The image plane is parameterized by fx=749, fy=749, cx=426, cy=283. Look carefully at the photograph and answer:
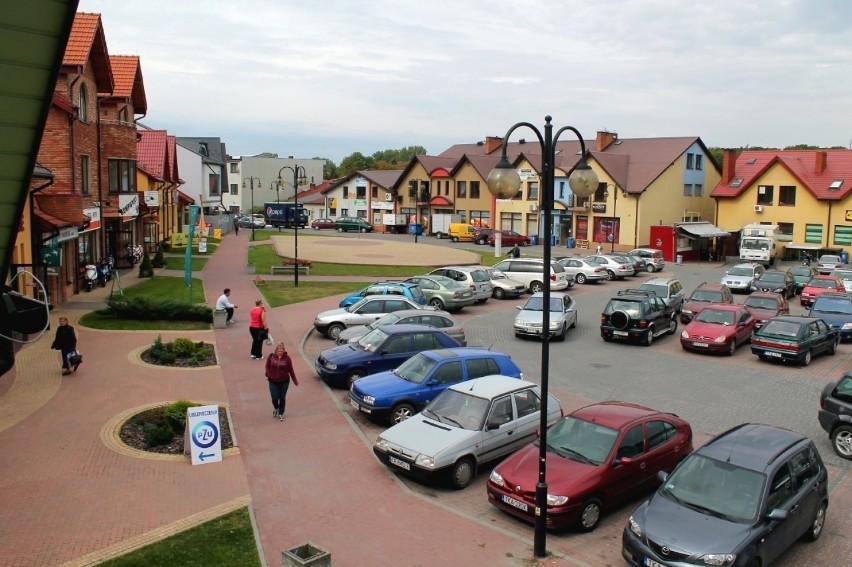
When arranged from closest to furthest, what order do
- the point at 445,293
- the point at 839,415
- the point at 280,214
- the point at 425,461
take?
the point at 425,461, the point at 839,415, the point at 445,293, the point at 280,214

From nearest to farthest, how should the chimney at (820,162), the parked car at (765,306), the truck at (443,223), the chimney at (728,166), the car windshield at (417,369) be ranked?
the car windshield at (417,369), the parked car at (765,306), the chimney at (820,162), the chimney at (728,166), the truck at (443,223)

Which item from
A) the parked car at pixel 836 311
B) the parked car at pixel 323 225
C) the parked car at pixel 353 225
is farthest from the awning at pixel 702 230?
the parked car at pixel 323 225

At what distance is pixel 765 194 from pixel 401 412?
51.1m

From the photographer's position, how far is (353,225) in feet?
261

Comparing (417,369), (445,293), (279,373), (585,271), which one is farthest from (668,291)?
(279,373)

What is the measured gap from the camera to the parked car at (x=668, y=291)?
28.9m

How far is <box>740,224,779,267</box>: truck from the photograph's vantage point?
5072cm

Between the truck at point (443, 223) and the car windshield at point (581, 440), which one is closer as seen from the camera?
the car windshield at point (581, 440)

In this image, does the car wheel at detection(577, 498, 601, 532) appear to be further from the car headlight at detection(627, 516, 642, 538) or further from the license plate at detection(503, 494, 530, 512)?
the car headlight at detection(627, 516, 642, 538)

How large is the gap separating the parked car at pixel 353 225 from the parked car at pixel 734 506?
69.6 m

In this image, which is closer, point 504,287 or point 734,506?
point 734,506

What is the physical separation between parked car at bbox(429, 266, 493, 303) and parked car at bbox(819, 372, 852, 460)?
19054 millimetres

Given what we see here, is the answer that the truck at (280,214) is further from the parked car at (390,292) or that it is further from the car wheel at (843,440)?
the car wheel at (843,440)

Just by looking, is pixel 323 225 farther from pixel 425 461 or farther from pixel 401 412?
pixel 425 461
